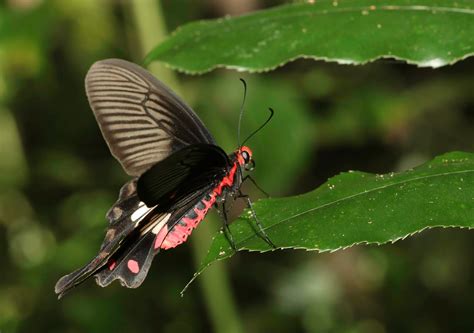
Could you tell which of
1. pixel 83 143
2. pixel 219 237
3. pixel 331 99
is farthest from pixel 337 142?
pixel 219 237

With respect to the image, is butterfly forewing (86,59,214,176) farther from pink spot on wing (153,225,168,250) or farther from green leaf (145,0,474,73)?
pink spot on wing (153,225,168,250)

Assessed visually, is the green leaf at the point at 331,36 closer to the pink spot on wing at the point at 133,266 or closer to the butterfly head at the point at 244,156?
the butterfly head at the point at 244,156

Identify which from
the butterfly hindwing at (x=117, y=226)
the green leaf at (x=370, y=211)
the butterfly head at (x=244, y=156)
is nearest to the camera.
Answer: the green leaf at (x=370, y=211)

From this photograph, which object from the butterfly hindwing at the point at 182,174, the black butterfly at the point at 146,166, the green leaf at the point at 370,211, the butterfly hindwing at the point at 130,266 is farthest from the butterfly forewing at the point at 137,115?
the green leaf at the point at 370,211

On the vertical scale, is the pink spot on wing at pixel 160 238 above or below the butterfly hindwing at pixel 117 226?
below

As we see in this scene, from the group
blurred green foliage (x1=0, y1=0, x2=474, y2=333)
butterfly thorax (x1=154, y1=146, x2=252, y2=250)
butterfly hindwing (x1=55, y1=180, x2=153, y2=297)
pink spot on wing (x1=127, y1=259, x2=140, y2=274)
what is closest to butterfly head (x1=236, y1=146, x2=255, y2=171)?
butterfly thorax (x1=154, y1=146, x2=252, y2=250)

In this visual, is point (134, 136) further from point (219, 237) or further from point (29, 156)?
point (29, 156)

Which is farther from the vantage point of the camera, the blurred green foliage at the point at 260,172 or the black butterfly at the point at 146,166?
the blurred green foliage at the point at 260,172
